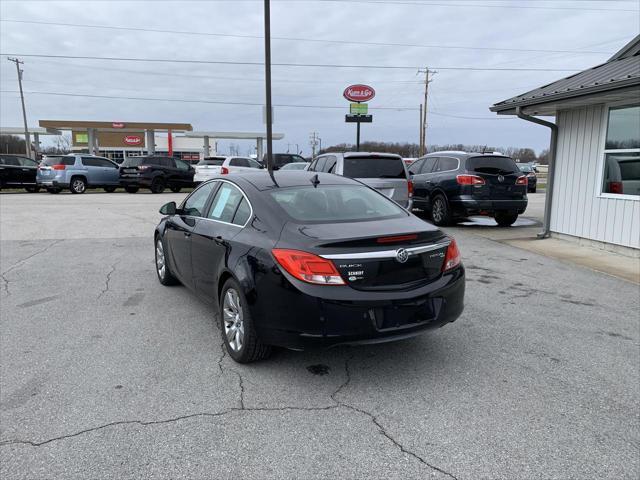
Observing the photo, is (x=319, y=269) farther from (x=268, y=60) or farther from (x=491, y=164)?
(x=268, y=60)

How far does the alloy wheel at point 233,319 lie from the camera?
388 centimetres

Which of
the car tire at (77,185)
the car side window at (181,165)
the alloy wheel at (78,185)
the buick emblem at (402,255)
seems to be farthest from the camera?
the car side window at (181,165)

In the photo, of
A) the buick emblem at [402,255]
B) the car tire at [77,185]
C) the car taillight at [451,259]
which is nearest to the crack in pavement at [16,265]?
the buick emblem at [402,255]

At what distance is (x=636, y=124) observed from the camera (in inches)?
332

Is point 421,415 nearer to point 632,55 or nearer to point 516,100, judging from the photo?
point 516,100

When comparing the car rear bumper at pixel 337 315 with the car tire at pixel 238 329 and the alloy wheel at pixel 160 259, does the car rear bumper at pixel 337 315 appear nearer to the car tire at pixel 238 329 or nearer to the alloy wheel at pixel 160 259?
the car tire at pixel 238 329

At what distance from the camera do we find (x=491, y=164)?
1140 centimetres

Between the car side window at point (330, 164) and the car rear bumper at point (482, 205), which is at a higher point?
the car side window at point (330, 164)

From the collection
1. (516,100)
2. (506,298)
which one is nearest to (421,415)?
(506,298)

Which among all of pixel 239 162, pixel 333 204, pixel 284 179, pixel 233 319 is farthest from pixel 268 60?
pixel 233 319

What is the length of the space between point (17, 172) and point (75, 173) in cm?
294

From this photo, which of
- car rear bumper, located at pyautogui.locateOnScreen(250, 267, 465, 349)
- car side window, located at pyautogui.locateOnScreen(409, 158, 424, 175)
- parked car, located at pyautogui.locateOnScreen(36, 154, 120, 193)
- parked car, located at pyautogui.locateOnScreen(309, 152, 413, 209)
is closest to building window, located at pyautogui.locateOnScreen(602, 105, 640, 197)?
parked car, located at pyautogui.locateOnScreen(309, 152, 413, 209)

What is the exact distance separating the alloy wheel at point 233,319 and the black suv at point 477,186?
330 inches

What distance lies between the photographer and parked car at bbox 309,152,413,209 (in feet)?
33.6
